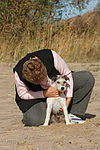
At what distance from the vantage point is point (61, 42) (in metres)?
11.8

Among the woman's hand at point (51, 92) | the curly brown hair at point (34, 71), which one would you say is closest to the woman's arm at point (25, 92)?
the woman's hand at point (51, 92)

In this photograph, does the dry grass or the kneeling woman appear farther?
the dry grass

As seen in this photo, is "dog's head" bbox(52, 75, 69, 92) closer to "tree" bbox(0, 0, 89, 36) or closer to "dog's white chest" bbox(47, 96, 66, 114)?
"dog's white chest" bbox(47, 96, 66, 114)

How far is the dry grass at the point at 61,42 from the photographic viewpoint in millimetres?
11375

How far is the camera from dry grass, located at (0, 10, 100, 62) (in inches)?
448

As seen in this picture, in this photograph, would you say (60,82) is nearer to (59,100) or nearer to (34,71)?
(59,100)

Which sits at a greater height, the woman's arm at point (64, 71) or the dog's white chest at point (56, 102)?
the woman's arm at point (64, 71)

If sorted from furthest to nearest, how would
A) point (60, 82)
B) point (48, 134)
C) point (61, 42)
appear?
1. point (61, 42)
2. point (60, 82)
3. point (48, 134)

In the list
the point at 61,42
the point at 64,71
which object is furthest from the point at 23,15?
the point at 64,71

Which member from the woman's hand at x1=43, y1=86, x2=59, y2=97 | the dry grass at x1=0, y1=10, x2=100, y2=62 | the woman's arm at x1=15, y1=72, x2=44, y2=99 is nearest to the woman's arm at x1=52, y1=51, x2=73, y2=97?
the woman's hand at x1=43, y1=86, x2=59, y2=97

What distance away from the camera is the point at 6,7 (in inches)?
483

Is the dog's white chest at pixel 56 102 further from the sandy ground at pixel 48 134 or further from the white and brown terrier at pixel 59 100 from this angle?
the sandy ground at pixel 48 134

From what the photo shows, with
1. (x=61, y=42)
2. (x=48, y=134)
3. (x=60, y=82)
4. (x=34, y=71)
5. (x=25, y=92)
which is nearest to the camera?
(x=48, y=134)

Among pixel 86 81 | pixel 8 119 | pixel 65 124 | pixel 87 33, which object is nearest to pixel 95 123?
pixel 65 124
